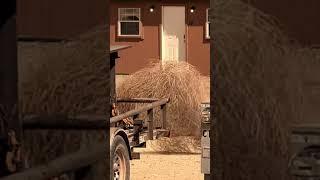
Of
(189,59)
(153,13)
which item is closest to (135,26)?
(153,13)

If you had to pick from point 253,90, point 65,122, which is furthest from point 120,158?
point 253,90

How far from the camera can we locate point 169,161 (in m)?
9.68

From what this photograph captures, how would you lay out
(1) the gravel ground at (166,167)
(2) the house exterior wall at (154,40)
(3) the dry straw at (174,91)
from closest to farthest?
1. (1) the gravel ground at (166,167)
2. (3) the dry straw at (174,91)
3. (2) the house exterior wall at (154,40)

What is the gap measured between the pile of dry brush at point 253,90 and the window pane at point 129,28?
1849 cm

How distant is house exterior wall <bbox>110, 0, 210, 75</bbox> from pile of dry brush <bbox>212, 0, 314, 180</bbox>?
1751cm

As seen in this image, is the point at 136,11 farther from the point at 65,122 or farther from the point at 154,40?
the point at 65,122

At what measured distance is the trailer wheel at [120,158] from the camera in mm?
7418

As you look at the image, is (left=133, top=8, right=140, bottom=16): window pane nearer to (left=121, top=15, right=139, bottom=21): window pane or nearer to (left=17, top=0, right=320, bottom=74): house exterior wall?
(left=121, top=15, right=139, bottom=21): window pane

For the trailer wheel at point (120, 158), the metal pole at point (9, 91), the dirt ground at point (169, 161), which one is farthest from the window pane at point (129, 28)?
the metal pole at point (9, 91)

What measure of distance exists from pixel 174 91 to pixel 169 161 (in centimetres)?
229

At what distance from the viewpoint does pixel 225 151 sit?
77.5 inches

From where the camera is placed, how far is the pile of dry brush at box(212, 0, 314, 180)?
1902 mm

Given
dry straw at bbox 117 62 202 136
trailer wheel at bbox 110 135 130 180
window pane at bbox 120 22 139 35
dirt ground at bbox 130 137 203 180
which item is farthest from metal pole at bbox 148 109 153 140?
window pane at bbox 120 22 139 35

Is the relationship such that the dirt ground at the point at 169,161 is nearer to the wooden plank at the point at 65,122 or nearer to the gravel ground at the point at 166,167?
the gravel ground at the point at 166,167
